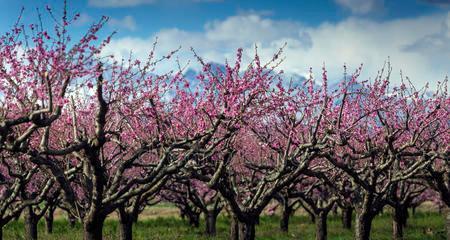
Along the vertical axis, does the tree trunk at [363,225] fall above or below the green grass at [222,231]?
above

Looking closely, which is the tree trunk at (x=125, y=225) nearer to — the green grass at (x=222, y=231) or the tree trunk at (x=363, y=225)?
the green grass at (x=222, y=231)

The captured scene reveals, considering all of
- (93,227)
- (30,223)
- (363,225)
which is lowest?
(363,225)

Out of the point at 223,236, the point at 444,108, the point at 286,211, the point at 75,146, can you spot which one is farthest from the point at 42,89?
the point at 286,211

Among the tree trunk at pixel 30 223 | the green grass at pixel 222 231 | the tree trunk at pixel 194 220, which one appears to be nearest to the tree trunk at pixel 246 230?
the green grass at pixel 222 231

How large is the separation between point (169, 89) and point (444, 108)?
1080 cm

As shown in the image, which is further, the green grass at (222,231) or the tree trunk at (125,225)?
the green grass at (222,231)

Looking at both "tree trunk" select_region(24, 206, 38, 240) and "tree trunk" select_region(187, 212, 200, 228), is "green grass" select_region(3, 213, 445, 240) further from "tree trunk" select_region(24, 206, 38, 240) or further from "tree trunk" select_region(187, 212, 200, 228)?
"tree trunk" select_region(24, 206, 38, 240)

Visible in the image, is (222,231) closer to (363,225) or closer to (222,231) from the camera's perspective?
(222,231)

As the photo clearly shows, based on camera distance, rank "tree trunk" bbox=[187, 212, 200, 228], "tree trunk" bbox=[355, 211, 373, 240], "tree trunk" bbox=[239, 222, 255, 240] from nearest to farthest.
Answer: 1. "tree trunk" bbox=[239, 222, 255, 240]
2. "tree trunk" bbox=[355, 211, 373, 240]
3. "tree trunk" bbox=[187, 212, 200, 228]

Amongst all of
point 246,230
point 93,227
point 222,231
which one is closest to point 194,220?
point 222,231

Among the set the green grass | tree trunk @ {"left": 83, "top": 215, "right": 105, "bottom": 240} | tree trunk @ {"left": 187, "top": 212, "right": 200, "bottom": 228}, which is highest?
tree trunk @ {"left": 83, "top": 215, "right": 105, "bottom": 240}

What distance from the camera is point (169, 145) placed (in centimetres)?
1436

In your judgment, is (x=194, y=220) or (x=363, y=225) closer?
(x=363, y=225)

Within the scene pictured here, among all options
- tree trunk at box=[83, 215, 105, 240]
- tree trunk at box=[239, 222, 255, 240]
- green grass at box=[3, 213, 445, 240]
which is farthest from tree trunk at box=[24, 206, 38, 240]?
tree trunk at box=[83, 215, 105, 240]
